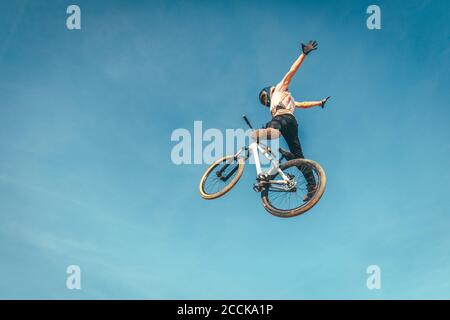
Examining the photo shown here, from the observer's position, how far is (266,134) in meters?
11.5

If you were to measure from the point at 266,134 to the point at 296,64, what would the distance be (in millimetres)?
2009

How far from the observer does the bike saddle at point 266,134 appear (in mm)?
11359

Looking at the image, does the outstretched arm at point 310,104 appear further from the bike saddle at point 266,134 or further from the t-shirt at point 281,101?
the bike saddle at point 266,134

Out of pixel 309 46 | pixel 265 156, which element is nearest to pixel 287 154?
pixel 265 156

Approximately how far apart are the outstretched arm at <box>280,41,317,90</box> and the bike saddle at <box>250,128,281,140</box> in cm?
142

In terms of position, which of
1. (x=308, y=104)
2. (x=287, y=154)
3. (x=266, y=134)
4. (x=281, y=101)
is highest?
(x=308, y=104)

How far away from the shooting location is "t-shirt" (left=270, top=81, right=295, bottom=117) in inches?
463

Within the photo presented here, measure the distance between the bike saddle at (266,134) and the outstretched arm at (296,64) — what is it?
142 cm

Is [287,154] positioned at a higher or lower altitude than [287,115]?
lower

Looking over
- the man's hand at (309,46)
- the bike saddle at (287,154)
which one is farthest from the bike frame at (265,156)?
the man's hand at (309,46)

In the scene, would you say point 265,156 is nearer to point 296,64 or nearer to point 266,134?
point 266,134

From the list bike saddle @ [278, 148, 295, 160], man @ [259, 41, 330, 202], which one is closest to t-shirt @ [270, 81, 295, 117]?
man @ [259, 41, 330, 202]
